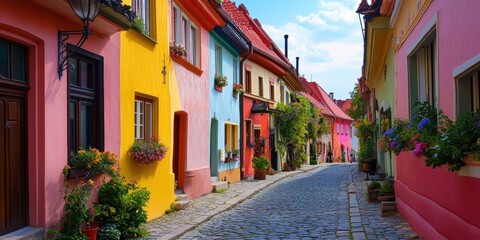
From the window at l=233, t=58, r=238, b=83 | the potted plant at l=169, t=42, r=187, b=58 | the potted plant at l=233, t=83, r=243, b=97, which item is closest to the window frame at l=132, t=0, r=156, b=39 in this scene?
the potted plant at l=169, t=42, r=187, b=58

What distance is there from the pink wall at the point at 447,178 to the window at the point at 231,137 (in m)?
10.4

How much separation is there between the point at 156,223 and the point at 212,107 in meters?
6.91

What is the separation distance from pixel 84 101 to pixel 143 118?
2602 mm

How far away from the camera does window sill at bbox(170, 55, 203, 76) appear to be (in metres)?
11.8

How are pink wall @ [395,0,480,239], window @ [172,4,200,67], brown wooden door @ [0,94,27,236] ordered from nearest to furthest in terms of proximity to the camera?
pink wall @ [395,0,480,239], brown wooden door @ [0,94,27,236], window @ [172,4,200,67]

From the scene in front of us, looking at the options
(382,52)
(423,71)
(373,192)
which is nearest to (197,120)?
(373,192)

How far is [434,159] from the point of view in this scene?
4.76 metres

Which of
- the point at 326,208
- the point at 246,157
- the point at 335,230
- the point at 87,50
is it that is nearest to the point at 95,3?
the point at 87,50

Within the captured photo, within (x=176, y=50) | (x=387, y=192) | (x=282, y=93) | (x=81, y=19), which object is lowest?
(x=387, y=192)

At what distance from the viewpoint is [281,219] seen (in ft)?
34.1

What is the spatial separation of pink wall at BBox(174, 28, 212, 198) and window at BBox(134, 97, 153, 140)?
5.97ft

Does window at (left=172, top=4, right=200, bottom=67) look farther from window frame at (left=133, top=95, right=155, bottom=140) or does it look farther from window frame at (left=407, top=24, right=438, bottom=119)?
window frame at (left=407, top=24, right=438, bottom=119)

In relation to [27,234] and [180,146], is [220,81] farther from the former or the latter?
[27,234]

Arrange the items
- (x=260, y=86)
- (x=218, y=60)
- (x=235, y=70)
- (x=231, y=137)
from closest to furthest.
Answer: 1. (x=218, y=60)
2. (x=231, y=137)
3. (x=235, y=70)
4. (x=260, y=86)
